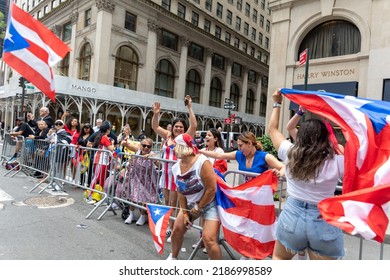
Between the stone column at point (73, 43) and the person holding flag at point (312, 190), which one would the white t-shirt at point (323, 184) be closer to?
the person holding flag at point (312, 190)

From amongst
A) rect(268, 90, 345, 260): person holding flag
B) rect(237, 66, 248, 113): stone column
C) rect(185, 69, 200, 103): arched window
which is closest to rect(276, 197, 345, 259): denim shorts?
rect(268, 90, 345, 260): person holding flag

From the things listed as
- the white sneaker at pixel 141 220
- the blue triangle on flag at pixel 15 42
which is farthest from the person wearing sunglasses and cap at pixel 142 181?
the blue triangle on flag at pixel 15 42

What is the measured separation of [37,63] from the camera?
8.02 m

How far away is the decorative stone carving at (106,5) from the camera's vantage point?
28.1 metres

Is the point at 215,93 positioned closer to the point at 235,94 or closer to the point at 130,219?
the point at 235,94

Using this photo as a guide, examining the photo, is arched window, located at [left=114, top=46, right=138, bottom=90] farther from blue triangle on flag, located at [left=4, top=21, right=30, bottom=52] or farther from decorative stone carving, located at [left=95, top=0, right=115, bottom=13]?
blue triangle on flag, located at [left=4, top=21, right=30, bottom=52]

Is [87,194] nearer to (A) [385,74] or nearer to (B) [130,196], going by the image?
(B) [130,196]

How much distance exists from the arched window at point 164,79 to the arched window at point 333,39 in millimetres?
20731

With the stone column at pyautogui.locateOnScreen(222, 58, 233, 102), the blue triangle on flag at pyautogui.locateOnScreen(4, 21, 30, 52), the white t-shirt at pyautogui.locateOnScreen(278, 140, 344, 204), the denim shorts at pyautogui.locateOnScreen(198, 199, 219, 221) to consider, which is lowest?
the denim shorts at pyautogui.locateOnScreen(198, 199, 219, 221)

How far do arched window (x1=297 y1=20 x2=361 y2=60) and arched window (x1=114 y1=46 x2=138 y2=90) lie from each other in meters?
19.3

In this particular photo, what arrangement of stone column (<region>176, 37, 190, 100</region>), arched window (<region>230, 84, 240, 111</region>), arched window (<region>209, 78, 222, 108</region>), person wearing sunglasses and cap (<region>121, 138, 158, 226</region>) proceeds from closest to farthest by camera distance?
1. person wearing sunglasses and cap (<region>121, 138, 158, 226</region>)
2. stone column (<region>176, 37, 190, 100</region>)
3. arched window (<region>209, 78, 222, 108</region>)
4. arched window (<region>230, 84, 240, 111</region>)

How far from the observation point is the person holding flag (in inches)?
Answer: 94.6

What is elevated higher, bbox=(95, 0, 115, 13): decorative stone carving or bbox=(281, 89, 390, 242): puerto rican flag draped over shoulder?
bbox=(95, 0, 115, 13): decorative stone carving
